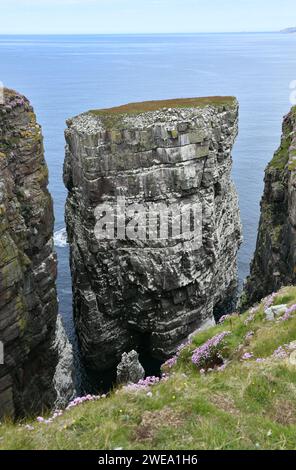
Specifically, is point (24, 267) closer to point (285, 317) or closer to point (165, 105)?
point (285, 317)

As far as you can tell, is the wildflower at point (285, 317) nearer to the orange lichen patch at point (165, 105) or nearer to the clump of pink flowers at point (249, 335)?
the clump of pink flowers at point (249, 335)

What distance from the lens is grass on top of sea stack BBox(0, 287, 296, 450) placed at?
15.6m

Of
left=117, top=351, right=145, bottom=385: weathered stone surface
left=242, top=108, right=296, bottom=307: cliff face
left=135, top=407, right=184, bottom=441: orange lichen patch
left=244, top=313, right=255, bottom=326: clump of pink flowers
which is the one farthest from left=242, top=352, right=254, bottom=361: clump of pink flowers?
left=117, top=351, right=145, bottom=385: weathered stone surface

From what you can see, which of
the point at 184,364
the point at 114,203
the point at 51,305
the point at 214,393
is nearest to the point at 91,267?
the point at 114,203

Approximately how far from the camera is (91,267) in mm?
59938

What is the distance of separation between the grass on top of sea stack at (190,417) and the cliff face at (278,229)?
2777cm

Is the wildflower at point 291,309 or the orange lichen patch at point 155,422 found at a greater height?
the orange lichen patch at point 155,422

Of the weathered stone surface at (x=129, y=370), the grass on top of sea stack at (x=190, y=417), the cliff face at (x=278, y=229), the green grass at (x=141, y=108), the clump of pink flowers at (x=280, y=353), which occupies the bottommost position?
the weathered stone surface at (x=129, y=370)

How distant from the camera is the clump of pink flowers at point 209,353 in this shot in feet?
87.9

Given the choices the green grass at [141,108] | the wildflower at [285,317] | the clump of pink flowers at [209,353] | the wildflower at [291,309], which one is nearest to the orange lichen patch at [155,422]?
the clump of pink flowers at [209,353]

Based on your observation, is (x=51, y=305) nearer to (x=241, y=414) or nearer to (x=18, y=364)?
(x=18, y=364)

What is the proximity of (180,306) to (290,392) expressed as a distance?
4389 cm

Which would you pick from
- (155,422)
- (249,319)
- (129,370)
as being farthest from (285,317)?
(129,370)

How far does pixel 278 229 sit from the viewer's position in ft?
183
